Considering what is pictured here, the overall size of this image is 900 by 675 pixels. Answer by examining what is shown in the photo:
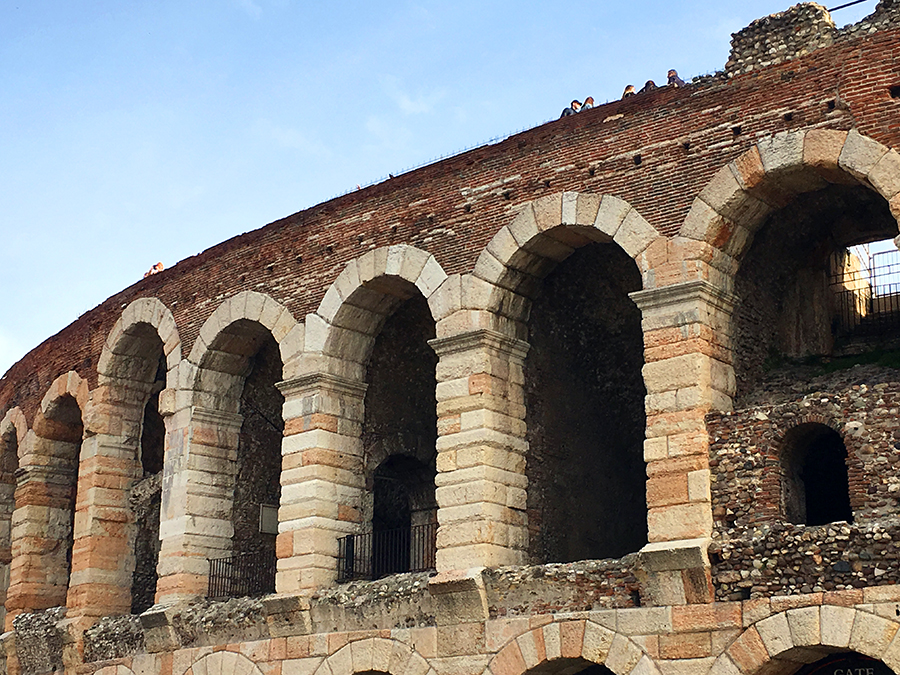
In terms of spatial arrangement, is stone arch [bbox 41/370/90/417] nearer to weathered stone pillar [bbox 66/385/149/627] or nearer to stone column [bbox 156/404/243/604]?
weathered stone pillar [bbox 66/385/149/627]

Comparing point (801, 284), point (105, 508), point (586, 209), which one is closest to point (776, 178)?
point (586, 209)

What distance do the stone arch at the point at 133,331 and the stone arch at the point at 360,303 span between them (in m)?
2.92

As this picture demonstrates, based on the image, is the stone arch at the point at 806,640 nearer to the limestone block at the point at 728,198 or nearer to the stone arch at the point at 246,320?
the limestone block at the point at 728,198

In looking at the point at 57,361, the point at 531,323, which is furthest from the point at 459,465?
the point at 57,361

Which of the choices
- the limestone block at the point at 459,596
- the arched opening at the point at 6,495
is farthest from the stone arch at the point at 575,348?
the arched opening at the point at 6,495

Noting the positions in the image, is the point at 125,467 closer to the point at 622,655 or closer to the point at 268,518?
the point at 268,518

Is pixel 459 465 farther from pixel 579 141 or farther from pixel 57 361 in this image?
pixel 57 361

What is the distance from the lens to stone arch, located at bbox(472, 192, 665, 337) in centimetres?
1387

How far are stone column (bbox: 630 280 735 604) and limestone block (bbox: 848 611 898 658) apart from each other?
4.45ft

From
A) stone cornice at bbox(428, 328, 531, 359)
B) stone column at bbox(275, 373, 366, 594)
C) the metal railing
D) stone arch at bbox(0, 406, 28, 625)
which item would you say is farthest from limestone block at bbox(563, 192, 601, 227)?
stone arch at bbox(0, 406, 28, 625)

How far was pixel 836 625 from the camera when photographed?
11.4 m

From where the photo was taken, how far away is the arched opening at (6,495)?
2191cm

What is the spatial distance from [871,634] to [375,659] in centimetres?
536

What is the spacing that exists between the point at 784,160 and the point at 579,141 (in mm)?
2408
